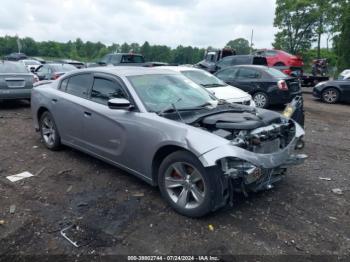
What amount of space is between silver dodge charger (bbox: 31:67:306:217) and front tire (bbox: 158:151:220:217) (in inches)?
0.4

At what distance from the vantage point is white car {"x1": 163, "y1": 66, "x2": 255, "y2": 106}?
8289 mm

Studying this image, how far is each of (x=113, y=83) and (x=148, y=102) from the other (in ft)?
2.28

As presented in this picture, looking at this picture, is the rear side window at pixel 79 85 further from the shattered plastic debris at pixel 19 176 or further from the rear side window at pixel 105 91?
the shattered plastic debris at pixel 19 176

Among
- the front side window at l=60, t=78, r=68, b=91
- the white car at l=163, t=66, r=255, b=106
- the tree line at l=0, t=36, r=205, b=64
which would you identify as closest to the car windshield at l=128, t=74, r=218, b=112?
the front side window at l=60, t=78, r=68, b=91

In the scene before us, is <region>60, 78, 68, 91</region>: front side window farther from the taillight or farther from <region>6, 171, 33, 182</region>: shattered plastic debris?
the taillight

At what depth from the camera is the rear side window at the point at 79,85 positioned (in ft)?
16.6

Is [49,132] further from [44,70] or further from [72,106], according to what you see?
[44,70]

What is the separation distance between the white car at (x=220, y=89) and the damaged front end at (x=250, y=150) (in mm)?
3958

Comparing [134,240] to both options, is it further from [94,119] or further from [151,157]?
[94,119]

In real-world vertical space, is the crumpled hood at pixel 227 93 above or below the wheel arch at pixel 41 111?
above


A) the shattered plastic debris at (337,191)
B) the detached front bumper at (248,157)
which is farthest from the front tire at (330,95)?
the detached front bumper at (248,157)

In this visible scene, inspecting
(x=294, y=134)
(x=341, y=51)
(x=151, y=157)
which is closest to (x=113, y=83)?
(x=151, y=157)

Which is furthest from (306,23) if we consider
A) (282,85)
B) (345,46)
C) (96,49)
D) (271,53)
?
(96,49)

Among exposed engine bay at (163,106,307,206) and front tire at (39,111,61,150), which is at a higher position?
exposed engine bay at (163,106,307,206)
